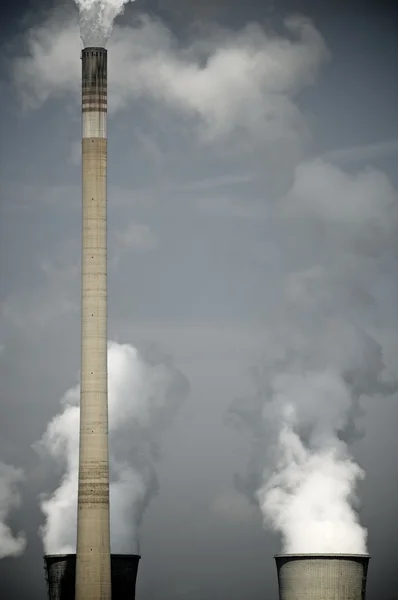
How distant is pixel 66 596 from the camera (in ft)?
229

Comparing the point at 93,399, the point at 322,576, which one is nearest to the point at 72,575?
the point at 322,576

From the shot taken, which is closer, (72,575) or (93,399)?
(93,399)

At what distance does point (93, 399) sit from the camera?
61375 millimetres

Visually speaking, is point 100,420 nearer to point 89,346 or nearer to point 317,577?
point 89,346

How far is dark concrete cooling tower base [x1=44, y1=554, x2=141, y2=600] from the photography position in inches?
2761

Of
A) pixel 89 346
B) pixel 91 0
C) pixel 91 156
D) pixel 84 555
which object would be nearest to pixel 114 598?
pixel 84 555

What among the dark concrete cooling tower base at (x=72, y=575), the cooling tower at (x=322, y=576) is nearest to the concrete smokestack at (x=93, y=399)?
the dark concrete cooling tower base at (x=72, y=575)

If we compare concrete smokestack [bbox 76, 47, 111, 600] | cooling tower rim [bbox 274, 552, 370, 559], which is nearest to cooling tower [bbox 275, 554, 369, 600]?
cooling tower rim [bbox 274, 552, 370, 559]

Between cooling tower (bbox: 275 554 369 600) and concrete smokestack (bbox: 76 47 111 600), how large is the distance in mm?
8839

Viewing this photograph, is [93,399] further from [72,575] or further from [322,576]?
[322,576]

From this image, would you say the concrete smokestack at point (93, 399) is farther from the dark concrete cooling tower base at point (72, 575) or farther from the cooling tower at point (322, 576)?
the cooling tower at point (322, 576)

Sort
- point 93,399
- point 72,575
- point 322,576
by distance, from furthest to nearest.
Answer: point 72,575
point 322,576
point 93,399

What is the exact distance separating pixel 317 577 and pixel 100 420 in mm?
12223

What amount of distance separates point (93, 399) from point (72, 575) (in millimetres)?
12390
